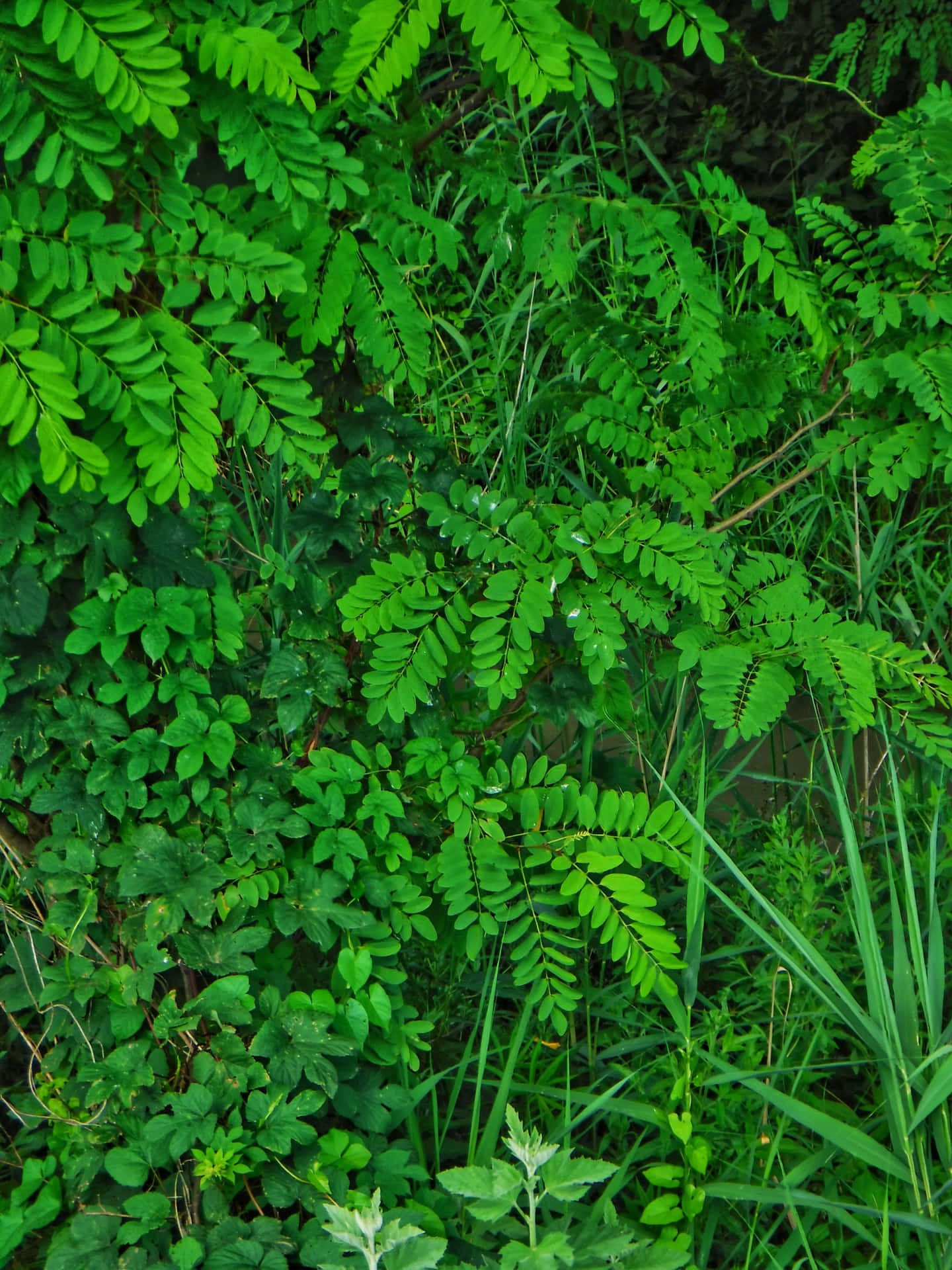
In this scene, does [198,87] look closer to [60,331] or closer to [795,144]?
[60,331]

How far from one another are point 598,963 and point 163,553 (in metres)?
1.21

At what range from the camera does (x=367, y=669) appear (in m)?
1.88

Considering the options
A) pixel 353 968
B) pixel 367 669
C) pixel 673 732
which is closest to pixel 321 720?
pixel 367 669

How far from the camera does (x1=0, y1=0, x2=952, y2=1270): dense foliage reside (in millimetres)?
1464

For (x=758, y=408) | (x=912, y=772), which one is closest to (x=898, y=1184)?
(x=912, y=772)

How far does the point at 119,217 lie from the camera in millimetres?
1551

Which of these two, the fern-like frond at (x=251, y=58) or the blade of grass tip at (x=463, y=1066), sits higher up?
the fern-like frond at (x=251, y=58)

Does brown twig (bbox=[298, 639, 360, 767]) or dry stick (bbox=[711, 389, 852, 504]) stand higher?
dry stick (bbox=[711, 389, 852, 504])

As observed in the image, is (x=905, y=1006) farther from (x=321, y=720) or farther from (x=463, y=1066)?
(x=321, y=720)

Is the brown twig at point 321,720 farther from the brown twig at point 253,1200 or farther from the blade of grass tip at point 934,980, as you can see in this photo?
the blade of grass tip at point 934,980

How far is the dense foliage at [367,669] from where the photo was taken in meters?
1.46

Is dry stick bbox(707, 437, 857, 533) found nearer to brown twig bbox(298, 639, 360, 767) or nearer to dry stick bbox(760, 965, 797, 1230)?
brown twig bbox(298, 639, 360, 767)

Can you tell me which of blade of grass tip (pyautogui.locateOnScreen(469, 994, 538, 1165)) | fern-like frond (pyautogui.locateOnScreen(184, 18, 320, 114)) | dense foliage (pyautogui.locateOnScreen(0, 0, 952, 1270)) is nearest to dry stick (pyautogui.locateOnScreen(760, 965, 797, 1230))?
dense foliage (pyautogui.locateOnScreen(0, 0, 952, 1270))

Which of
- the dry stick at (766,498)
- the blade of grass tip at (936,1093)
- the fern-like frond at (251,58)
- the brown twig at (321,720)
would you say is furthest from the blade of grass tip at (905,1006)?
the fern-like frond at (251,58)
